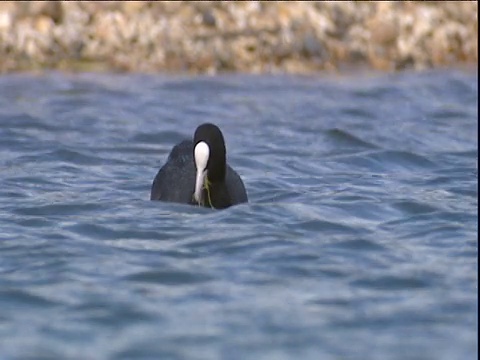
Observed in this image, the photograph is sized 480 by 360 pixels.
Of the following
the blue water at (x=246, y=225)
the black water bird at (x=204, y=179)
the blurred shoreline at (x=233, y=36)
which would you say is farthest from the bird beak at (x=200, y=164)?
the blurred shoreline at (x=233, y=36)

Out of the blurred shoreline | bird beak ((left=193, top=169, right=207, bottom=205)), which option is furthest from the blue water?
the blurred shoreline

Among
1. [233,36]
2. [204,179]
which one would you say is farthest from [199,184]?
[233,36]

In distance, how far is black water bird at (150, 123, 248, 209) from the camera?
378 inches

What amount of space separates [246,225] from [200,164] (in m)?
0.70

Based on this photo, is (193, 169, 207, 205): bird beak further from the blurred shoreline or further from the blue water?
the blurred shoreline

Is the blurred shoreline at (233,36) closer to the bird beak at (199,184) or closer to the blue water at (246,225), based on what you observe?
the blue water at (246,225)

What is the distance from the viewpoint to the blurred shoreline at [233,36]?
16.5m

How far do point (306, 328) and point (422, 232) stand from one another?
2550 mm

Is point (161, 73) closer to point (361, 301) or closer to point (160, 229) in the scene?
point (160, 229)

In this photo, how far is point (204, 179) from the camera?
9.61 meters

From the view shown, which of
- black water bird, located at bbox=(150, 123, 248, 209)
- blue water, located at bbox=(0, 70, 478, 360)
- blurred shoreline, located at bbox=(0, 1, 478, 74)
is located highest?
blurred shoreline, located at bbox=(0, 1, 478, 74)

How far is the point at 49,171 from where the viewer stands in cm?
1148

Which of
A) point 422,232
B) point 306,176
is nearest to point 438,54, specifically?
point 306,176

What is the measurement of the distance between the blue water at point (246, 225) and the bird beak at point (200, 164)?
0.15m
